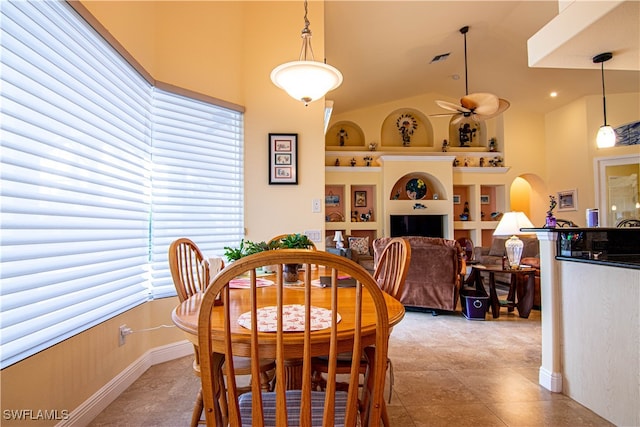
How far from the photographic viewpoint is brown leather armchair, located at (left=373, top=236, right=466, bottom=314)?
3794 mm

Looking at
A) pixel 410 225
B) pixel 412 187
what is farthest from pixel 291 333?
pixel 412 187

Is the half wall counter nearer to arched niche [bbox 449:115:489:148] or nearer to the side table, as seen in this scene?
the side table

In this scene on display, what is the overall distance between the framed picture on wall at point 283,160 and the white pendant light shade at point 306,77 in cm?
91

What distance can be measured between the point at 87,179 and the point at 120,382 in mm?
1296

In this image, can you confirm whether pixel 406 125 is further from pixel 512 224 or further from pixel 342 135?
pixel 512 224

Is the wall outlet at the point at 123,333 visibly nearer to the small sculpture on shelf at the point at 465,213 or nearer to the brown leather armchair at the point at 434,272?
the brown leather armchair at the point at 434,272

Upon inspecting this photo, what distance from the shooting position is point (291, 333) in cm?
99

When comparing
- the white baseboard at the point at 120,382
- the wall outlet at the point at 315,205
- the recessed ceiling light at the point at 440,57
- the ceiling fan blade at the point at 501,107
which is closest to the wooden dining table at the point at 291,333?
the white baseboard at the point at 120,382

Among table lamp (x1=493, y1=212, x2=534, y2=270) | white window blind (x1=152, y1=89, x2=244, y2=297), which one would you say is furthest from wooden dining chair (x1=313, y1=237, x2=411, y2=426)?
table lamp (x1=493, y1=212, x2=534, y2=270)

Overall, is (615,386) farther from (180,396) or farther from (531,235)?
(531,235)

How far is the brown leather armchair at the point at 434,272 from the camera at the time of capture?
3794mm

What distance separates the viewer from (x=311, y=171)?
10.2 feet

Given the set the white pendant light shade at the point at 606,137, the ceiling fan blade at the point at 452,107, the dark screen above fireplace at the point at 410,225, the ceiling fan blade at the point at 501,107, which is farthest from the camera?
the dark screen above fireplace at the point at 410,225

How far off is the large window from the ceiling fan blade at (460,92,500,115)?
10.4 ft
